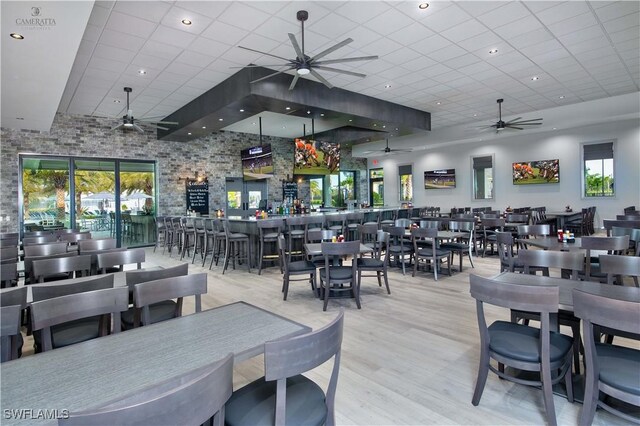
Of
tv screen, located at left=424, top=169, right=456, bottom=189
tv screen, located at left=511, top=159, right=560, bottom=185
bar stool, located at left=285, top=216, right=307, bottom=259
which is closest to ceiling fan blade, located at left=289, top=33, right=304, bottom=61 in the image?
bar stool, located at left=285, top=216, right=307, bottom=259

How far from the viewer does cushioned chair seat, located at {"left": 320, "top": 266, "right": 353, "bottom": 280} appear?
13.8ft

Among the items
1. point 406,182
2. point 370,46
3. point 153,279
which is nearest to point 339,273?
point 153,279

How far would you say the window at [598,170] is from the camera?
1010cm

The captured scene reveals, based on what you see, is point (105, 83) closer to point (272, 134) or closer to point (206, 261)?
point (206, 261)

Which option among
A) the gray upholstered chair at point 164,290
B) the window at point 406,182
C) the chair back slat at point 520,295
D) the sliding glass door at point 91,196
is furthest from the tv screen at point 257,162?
the chair back slat at point 520,295

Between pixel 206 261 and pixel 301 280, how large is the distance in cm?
316

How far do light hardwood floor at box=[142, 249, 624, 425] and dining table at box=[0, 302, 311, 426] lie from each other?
39.8 inches

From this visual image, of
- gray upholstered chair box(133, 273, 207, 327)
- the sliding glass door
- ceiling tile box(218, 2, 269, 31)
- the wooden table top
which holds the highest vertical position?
ceiling tile box(218, 2, 269, 31)

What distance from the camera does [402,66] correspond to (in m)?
6.44

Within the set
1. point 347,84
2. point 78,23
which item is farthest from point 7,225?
point 347,84

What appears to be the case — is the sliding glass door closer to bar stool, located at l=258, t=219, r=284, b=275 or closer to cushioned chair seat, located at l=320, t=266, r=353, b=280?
bar stool, located at l=258, t=219, r=284, b=275

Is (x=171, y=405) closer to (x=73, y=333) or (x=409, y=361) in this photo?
(x=73, y=333)

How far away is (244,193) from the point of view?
1199 centimetres

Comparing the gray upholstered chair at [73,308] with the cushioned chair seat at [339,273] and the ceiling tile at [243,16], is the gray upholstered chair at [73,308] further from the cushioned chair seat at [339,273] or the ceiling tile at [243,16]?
the ceiling tile at [243,16]
